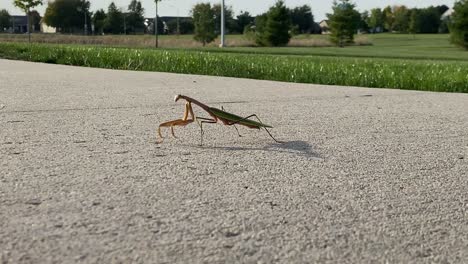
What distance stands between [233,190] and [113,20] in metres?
73.3

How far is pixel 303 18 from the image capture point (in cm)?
8756

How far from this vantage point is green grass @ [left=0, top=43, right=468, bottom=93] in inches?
372

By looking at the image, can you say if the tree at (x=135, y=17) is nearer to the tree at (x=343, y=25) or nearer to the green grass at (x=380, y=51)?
the tree at (x=343, y=25)

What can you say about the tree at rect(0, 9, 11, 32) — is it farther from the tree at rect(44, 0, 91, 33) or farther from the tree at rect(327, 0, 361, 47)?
the tree at rect(327, 0, 361, 47)

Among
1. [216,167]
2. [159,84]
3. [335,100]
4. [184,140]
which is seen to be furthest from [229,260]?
[159,84]

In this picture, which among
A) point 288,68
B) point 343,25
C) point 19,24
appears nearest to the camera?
point 288,68

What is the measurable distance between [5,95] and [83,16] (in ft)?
254

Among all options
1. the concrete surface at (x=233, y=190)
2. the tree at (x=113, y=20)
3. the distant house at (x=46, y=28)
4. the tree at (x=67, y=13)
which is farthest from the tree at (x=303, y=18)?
the concrete surface at (x=233, y=190)

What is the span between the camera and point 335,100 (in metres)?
6.71

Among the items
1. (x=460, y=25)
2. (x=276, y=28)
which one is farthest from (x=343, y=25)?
(x=460, y=25)

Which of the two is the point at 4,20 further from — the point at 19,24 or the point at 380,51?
the point at 380,51

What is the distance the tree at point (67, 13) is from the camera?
79438mm

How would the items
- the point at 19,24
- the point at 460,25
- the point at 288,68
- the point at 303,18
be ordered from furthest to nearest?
the point at 19,24 < the point at 303,18 < the point at 460,25 < the point at 288,68

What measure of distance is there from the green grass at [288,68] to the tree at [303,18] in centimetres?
7015
